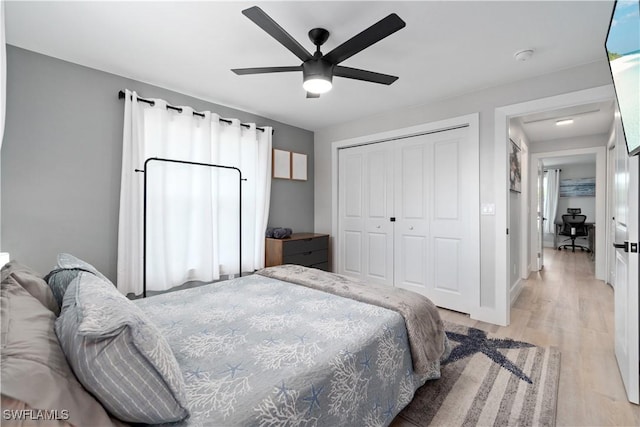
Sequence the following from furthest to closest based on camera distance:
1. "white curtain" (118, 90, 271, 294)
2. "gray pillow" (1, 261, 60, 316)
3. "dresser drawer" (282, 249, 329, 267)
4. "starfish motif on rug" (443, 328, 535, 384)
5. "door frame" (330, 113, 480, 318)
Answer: "dresser drawer" (282, 249, 329, 267)
"door frame" (330, 113, 480, 318)
"white curtain" (118, 90, 271, 294)
"starfish motif on rug" (443, 328, 535, 384)
"gray pillow" (1, 261, 60, 316)

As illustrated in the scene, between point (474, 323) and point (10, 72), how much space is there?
14.5 ft

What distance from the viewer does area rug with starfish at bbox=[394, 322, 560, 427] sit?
1567 millimetres

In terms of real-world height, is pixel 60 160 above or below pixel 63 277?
above

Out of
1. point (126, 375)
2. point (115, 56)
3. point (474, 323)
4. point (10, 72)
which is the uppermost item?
point (115, 56)

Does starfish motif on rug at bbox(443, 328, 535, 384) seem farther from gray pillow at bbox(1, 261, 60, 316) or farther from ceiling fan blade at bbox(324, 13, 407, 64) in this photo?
gray pillow at bbox(1, 261, 60, 316)

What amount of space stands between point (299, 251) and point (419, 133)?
6.71ft

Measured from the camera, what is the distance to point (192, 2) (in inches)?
66.7

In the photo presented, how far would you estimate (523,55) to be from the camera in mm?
2227

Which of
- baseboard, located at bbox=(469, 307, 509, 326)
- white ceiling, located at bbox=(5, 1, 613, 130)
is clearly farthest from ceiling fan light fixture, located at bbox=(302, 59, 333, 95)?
baseboard, located at bbox=(469, 307, 509, 326)

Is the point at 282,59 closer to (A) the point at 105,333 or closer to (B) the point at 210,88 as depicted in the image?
(B) the point at 210,88

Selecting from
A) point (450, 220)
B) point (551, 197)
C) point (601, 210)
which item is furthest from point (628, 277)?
point (551, 197)

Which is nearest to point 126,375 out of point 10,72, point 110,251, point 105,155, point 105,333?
point 105,333

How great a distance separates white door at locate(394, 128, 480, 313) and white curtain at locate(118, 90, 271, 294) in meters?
1.74

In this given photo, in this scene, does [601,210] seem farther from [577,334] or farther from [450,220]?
[450,220]
